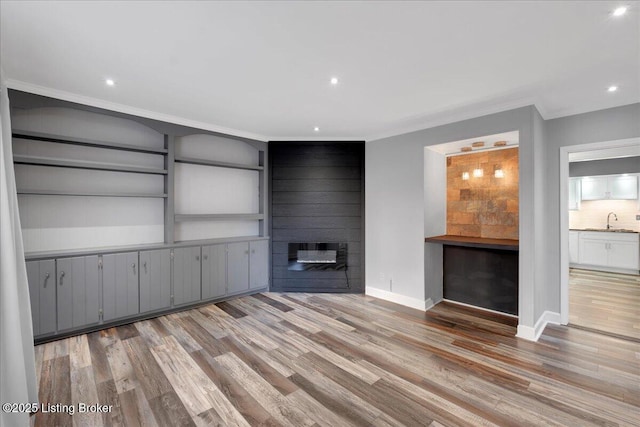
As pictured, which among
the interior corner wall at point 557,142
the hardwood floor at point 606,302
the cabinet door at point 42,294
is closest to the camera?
the cabinet door at point 42,294

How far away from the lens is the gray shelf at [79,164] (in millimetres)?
2877

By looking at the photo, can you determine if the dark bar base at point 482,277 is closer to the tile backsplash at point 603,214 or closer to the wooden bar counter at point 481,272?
the wooden bar counter at point 481,272

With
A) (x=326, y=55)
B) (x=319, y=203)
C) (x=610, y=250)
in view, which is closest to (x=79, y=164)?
(x=326, y=55)

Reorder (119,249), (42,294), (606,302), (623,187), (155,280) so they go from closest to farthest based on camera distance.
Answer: (42,294), (119,249), (155,280), (606,302), (623,187)

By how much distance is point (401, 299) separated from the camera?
4.16 metres

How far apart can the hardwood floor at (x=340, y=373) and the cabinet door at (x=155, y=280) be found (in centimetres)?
23

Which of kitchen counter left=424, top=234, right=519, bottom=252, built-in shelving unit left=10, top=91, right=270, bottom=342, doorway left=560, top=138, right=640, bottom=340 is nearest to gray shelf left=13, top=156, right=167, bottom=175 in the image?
built-in shelving unit left=10, top=91, right=270, bottom=342

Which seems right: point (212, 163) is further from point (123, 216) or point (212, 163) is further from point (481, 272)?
point (481, 272)

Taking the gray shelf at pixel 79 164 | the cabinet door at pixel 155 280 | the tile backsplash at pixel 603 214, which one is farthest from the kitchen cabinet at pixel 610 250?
the gray shelf at pixel 79 164

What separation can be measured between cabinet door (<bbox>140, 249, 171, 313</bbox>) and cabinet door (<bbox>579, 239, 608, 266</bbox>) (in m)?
8.16

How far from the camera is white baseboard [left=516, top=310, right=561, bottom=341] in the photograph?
3.03 m

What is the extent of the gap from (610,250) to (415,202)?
5104 mm

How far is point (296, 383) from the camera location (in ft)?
7.47

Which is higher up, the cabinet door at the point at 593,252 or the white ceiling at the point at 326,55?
the white ceiling at the point at 326,55
